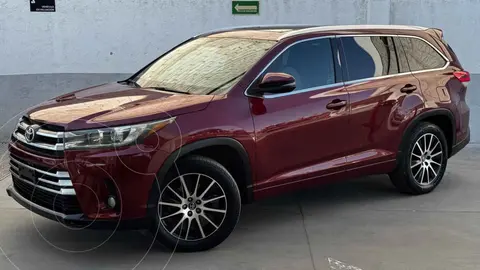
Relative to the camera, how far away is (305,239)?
5324 mm

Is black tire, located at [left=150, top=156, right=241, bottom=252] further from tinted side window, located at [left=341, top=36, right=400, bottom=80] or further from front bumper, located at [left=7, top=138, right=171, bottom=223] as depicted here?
tinted side window, located at [left=341, top=36, right=400, bottom=80]

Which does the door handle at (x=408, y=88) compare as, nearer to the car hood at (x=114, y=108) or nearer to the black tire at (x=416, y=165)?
the black tire at (x=416, y=165)

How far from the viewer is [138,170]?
4.54 m

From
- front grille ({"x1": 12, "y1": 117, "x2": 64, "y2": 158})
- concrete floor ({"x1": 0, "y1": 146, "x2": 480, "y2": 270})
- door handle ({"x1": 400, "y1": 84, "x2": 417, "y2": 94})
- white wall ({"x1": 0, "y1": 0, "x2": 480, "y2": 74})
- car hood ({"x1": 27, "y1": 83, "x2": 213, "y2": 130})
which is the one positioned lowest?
concrete floor ({"x1": 0, "y1": 146, "x2": 480, "y2": 270})

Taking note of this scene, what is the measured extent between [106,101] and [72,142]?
69cm

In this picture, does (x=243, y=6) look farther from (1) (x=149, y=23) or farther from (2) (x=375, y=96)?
(2) (x=375, y=96)

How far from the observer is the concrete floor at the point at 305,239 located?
15.8 ft

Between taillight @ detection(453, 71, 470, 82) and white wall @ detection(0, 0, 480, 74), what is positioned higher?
white wall @ detection(0, 0, 480, 74)

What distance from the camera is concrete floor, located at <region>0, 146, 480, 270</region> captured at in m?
4.81

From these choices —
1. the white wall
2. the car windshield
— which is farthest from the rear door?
the white wall

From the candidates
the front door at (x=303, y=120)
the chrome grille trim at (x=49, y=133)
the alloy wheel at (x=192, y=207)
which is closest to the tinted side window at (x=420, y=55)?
the front door at (x=303, y=120)

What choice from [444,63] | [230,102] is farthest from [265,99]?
[444,63]

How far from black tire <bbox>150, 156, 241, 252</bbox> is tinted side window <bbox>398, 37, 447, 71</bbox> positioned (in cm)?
267

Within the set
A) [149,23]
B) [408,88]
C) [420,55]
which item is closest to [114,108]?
[408,88]
